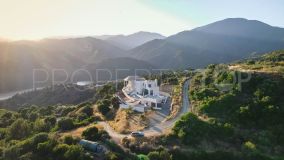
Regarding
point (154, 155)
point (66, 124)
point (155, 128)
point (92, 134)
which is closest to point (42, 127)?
point (66, 124)

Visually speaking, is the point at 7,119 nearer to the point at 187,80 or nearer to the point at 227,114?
the point at 187,80

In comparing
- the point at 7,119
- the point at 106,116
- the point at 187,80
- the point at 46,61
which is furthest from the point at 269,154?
the point at 46,61

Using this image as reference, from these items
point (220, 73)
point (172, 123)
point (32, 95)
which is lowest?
point (32, 95)

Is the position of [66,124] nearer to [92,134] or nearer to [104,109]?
[104,109]

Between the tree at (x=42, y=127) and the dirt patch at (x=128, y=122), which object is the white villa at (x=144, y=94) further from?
the tree at (x=42, y=127)

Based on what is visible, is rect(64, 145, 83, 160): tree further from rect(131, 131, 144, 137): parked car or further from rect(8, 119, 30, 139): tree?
rect(8, 119, 30, 139): tree

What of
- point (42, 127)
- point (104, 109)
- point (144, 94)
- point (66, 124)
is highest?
point (144, 94)

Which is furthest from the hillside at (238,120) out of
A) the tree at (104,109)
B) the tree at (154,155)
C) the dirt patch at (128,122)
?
the tree at (104,109)
